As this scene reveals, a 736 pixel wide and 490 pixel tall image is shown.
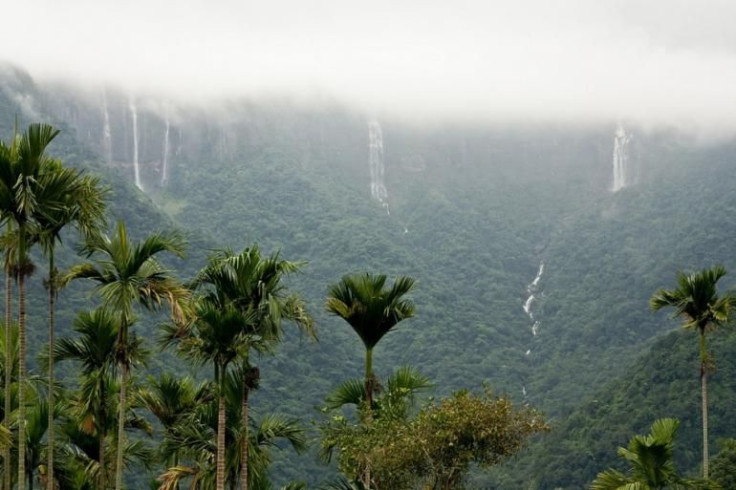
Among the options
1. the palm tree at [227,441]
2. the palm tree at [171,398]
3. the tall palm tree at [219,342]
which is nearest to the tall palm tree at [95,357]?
the palm tree at [171,398]

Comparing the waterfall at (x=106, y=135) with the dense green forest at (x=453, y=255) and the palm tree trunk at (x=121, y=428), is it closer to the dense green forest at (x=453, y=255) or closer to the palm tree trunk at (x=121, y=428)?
the dense green forest at (x=453, y=255)

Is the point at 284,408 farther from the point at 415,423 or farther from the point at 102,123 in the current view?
the point at 102,123

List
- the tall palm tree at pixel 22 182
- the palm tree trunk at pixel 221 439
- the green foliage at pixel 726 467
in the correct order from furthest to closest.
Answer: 1. the green foliage at pixel 726 467
2. the palm tree trunk at pixel 221 439
3. the tall palm tree at pixel 22 182

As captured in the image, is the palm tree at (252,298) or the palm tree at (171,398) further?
the palm tree at (171,398)

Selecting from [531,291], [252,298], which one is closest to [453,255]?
[531,291]

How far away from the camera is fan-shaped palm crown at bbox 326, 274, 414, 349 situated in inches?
717

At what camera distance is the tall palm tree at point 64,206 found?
54.2 feet

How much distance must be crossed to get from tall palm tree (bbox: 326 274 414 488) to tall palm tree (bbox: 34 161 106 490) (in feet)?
13.0

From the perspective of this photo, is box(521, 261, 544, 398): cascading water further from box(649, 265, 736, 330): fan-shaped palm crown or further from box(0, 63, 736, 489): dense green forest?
box(649, 265, 736, 330): fan-shaped palm crown

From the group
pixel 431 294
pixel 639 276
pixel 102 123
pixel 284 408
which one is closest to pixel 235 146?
pixel 102 123

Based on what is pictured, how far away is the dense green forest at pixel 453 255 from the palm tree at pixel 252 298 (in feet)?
145

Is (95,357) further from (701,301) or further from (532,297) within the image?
(532,297)

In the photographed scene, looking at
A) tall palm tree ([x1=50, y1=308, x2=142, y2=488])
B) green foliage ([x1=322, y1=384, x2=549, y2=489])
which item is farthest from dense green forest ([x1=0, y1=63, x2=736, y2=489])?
green foliage ([x1=322, y1=384, x2=549, y2=489])

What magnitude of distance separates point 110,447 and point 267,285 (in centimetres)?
571
